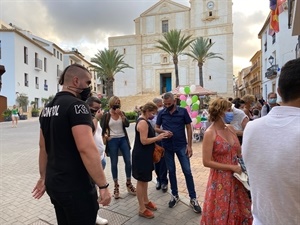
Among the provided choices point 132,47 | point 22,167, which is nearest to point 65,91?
point 22,167

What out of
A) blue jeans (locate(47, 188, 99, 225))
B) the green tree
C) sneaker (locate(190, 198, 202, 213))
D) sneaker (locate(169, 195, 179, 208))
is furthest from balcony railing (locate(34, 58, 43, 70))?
blue jeans (locate(47, 188, 99, 225))

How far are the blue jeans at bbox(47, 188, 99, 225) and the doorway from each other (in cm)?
4394

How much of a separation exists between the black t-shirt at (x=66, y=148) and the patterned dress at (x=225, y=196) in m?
1.35

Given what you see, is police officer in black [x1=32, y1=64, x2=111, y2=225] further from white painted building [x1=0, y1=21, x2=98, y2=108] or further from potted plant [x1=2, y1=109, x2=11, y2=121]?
white painted building [x1=0, y1=21, x2=98, y2=108]

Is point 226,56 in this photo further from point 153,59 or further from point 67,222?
point 67,222

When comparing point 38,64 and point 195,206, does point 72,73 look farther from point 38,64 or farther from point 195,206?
point 38,64

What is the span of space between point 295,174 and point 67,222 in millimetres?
1749

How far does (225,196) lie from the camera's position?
8.52ft

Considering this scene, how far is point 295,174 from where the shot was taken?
4.07 ft

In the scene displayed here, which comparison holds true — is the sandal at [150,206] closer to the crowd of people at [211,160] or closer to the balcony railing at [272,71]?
the crowd of people at [211,160]

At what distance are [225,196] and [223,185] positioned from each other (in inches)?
4.4

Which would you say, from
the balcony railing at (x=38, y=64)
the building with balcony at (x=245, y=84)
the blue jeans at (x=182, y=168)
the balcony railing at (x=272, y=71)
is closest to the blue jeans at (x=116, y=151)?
the blue jeans at (x=182, y=168)

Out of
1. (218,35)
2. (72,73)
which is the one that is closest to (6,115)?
(72,73)

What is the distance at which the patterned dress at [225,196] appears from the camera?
2576 mm
